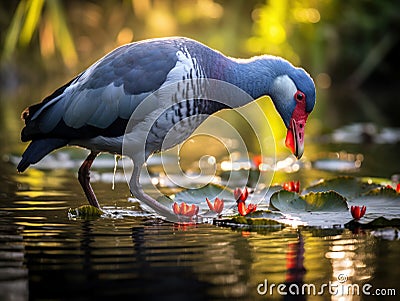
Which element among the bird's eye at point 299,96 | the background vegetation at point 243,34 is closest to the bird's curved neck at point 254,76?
the bird's eye at point 299,96

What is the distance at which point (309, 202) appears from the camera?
225 inches

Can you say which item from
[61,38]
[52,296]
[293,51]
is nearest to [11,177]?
[52,296]

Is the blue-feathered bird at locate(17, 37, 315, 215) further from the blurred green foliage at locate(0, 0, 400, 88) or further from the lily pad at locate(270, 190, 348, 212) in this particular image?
the blurred green foliage at locate(0, 0, 400, 88)

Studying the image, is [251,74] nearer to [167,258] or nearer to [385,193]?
[385,193]

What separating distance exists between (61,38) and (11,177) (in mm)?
5025

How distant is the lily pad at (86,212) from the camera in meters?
5.49

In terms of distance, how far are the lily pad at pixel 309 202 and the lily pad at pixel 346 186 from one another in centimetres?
54

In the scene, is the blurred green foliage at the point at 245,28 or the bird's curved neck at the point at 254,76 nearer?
the bird's curved neck at the point at 254,76

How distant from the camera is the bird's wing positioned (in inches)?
223

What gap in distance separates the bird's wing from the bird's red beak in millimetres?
898

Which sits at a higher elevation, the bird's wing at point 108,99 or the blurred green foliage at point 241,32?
the blurred green foliage at point 241,32

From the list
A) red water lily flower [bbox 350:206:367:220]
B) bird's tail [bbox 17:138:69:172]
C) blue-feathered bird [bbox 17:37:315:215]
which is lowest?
red water lily flower [bbox 350:206:367:220]

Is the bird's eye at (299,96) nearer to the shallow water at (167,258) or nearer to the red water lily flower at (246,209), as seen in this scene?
the red water lily flower at (246,209)

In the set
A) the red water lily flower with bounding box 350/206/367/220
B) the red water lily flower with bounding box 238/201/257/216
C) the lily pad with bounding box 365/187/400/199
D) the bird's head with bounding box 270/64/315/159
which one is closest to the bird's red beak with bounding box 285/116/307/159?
the bird's head with bounding box 270/64/315/159
